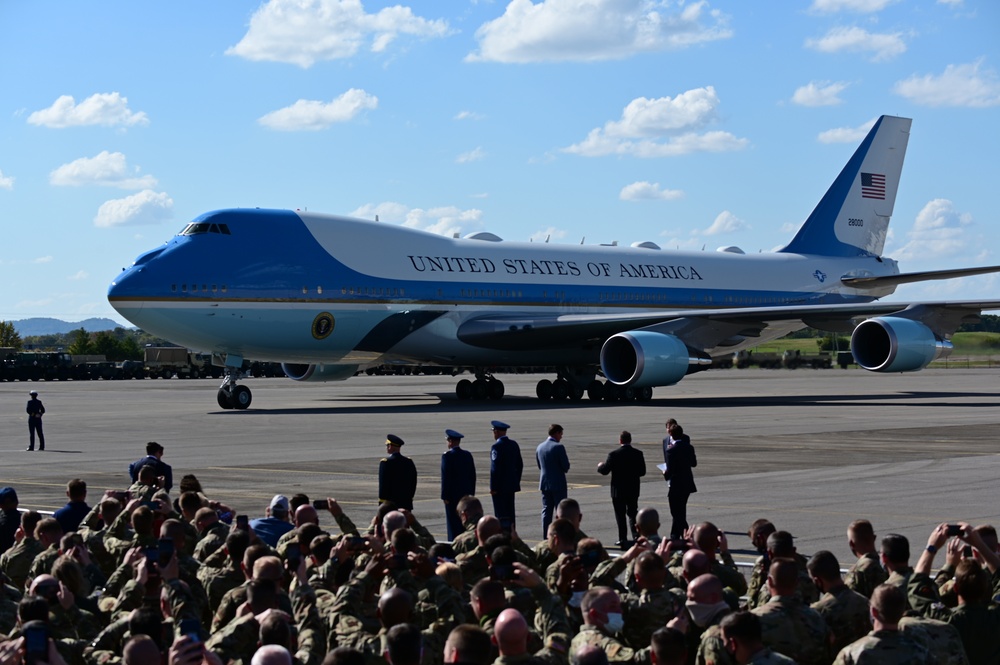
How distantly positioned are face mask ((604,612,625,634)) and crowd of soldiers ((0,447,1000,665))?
0.04 ft

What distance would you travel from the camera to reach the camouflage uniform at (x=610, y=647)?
6820mm

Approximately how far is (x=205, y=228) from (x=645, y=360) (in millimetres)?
13165

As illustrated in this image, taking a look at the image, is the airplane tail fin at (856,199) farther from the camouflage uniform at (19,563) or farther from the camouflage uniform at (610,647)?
the camouflage uniform at (610,647)

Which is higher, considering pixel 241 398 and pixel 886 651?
pixel 241 398

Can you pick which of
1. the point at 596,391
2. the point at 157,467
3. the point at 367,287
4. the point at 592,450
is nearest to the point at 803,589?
the point at 157,467

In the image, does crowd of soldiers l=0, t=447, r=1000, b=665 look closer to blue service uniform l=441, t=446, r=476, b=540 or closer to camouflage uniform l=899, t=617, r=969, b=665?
camouflage uniform l=899, t=617, r=969, b=665

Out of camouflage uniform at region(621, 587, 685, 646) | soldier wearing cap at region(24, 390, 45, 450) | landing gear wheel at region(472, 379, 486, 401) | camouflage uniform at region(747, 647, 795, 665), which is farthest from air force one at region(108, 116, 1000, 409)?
camouflage uniform at region(747, 647, 795, 665)

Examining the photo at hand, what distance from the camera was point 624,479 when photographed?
1489 cm

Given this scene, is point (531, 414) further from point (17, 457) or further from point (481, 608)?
point (481, 608)

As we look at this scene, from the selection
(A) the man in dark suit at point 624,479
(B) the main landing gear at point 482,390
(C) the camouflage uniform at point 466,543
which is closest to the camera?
(C) the camouflage uniform at point 466,543

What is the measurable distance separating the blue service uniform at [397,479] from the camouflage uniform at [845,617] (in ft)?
25.8

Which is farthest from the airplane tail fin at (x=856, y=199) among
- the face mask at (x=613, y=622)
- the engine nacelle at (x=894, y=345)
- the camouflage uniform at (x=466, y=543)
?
the face mask at (x=613, y=622)

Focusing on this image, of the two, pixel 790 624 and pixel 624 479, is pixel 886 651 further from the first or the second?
pixel 624 479

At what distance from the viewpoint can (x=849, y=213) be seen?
179ft
